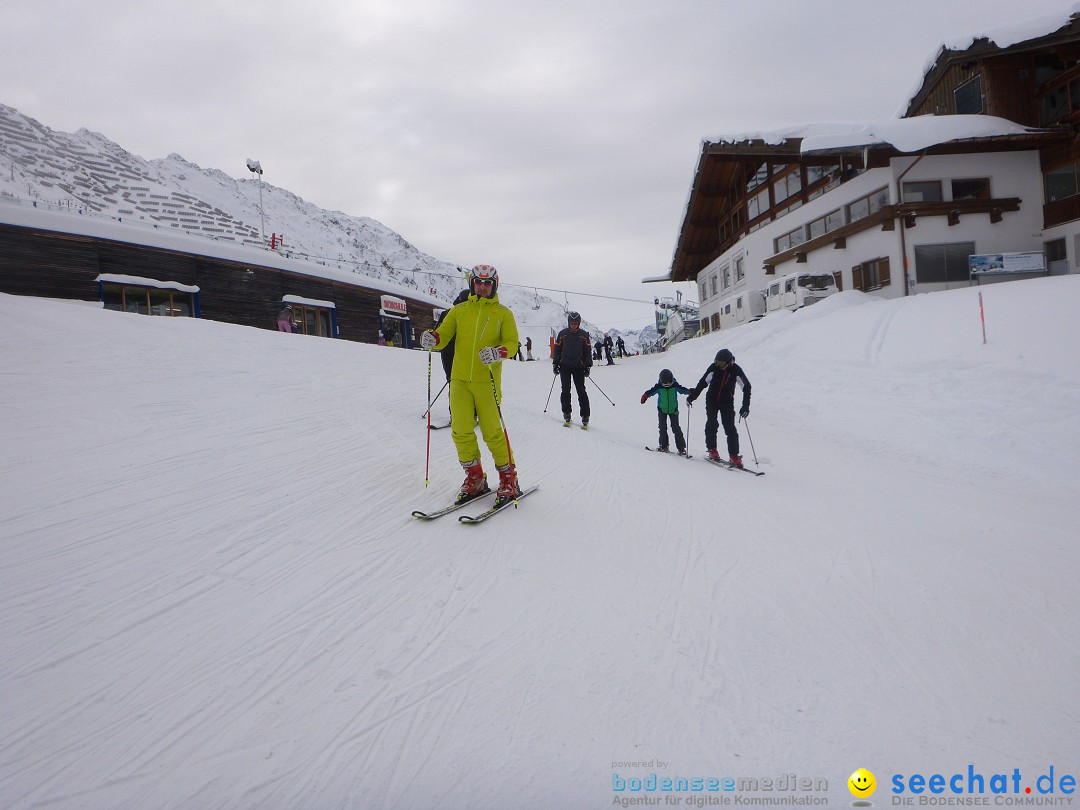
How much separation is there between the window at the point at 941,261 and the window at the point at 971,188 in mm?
2150

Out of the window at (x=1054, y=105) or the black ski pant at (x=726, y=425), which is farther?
the window at (x=1054, y=105)

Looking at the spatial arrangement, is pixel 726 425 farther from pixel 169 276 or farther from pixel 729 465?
pixel 169 276

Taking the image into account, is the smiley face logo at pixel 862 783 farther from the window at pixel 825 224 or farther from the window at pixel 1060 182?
the window at pixel 1060 182

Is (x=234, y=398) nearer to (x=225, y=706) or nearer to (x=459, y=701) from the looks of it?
(x=225, y=706)

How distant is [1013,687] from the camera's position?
238 cm

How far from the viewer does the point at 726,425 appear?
23.1ft

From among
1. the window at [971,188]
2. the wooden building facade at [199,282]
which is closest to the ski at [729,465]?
the window at [971,188]

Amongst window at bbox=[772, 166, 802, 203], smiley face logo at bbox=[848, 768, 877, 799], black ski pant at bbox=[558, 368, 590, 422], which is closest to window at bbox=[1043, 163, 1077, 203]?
window at bbox=[772, 166, 802, 203]

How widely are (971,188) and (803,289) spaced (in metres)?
7.13

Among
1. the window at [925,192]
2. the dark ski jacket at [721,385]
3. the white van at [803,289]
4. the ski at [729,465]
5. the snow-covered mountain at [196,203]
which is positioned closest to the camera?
the ski at [729,465]

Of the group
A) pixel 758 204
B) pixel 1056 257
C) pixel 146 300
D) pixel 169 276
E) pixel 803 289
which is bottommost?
pixel 803 289

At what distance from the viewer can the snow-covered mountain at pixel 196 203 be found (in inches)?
1187

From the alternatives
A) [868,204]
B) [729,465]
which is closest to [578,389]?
[729,465]

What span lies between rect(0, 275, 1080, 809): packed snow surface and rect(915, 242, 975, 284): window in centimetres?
1441
